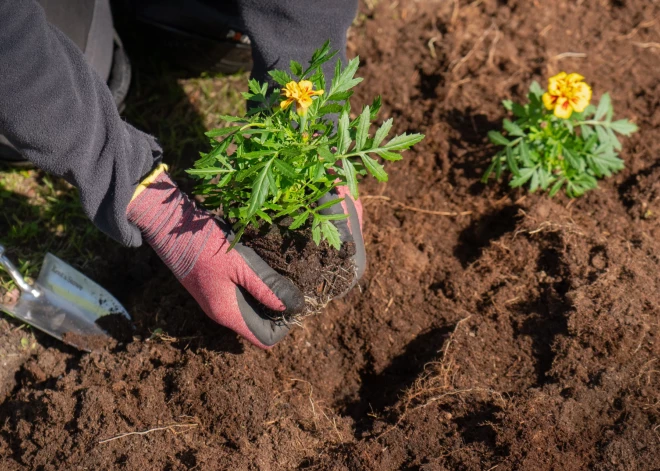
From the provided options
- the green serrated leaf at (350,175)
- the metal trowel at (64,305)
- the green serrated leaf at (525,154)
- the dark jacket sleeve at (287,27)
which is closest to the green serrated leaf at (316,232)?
the green serrated leaf at (350,175)

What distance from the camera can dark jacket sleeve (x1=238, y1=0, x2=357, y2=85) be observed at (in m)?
2.24

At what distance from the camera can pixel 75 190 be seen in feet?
9.36

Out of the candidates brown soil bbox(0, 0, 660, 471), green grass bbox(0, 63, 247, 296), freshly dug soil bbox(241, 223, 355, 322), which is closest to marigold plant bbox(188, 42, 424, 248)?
freshly dug soil bbox(241, 223, 355, 322)

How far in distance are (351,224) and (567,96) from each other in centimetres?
99

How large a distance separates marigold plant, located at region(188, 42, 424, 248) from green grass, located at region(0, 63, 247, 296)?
35.7 inches

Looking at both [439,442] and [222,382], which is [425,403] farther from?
[222,382]

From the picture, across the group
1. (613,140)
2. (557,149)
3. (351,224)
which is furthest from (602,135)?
(351,224)

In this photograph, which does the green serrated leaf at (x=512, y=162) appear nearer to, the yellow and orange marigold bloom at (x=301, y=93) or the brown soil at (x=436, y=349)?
the brown soil at (x=436, y=349)

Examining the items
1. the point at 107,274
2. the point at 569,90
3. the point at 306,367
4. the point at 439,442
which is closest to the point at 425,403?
the point at 439,442

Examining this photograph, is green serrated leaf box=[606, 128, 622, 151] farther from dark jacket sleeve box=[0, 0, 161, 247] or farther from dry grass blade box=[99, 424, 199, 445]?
dry grass blade box=[99, 424, 199, 445]

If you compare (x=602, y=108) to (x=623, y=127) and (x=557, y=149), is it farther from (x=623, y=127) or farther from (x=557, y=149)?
(x=557, y=149)

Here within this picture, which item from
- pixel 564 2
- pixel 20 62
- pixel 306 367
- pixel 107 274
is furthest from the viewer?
pixel 564 2

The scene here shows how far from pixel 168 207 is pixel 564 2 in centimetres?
248

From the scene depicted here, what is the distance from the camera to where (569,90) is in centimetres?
231
